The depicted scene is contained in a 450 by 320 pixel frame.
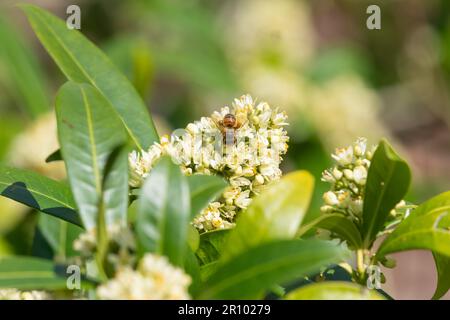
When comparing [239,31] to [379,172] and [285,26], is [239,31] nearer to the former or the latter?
[285,26]

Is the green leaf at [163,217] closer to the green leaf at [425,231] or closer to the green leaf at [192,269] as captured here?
the green leaf at [192,269]

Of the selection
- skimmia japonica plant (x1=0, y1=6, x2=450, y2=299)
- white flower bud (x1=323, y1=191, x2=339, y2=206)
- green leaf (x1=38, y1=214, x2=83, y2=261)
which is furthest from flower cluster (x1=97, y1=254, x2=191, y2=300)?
green leaf (x1=38, y1=214, x2=83, y2=261)

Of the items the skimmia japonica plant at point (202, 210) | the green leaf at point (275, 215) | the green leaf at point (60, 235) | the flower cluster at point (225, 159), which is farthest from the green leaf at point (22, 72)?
the green leaf at point (275, 215)

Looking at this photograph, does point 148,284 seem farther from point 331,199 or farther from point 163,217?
point 331,199
